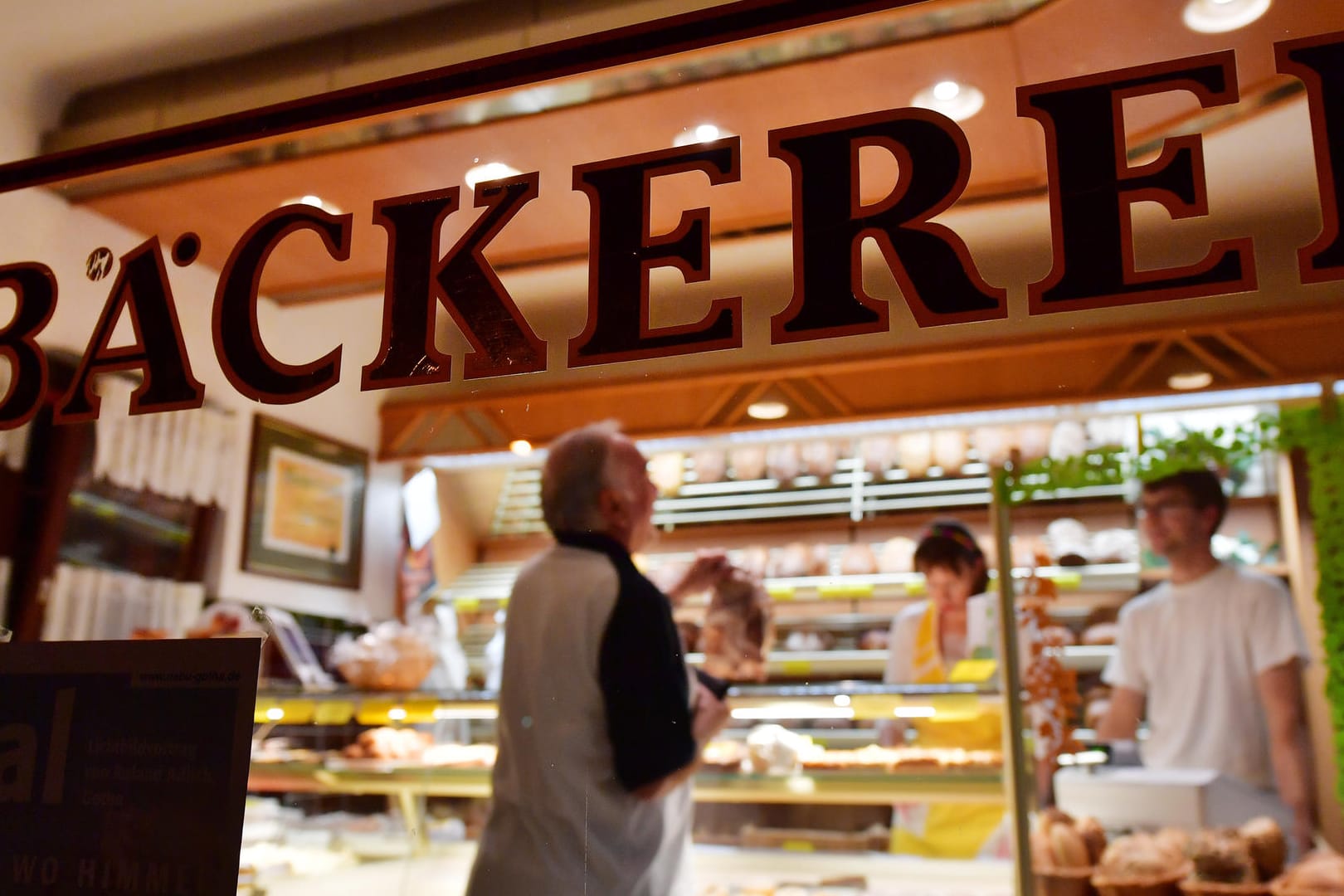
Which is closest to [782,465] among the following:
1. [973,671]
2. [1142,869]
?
[973,671]

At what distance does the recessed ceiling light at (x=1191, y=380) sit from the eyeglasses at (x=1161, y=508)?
53 cm

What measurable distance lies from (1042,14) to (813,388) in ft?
2.63

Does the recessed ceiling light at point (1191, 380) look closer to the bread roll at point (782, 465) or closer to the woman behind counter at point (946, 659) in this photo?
the woman behind counter at point (946, 659)

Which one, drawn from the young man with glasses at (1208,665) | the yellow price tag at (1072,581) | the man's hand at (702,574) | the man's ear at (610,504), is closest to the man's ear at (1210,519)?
the young man with glasses at (1208,665)

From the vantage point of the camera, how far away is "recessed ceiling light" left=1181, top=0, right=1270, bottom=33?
1.76m

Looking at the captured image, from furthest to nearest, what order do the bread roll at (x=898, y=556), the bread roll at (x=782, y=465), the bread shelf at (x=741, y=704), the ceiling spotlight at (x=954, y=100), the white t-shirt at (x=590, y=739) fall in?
the bread roll at (x=898, y=556) < the bread roll at (x=782, y=465) < the bread shelf at (x=741, y=704) < the ceiling spotlight at (x=954, y=100) < the white t-shirt at (x=590, y=739)

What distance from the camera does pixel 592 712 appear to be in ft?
6.20

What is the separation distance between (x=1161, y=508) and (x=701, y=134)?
1.35 meters

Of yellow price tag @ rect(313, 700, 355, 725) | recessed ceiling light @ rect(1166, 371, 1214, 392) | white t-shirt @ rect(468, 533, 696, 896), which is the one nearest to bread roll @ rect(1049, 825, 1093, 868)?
white t-shirt @ rect(468, 533, 696, 896)

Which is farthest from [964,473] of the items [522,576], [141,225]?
[141,225]

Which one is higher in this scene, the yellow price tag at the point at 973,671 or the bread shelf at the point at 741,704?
the yellow price tag at the point at 973,671

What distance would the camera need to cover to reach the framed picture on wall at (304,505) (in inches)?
90.4

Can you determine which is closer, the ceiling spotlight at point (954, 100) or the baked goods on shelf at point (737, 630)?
the ceiling spotlight at point (954, 100)

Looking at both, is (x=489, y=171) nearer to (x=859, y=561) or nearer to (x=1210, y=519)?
(x=1210, y=519)
